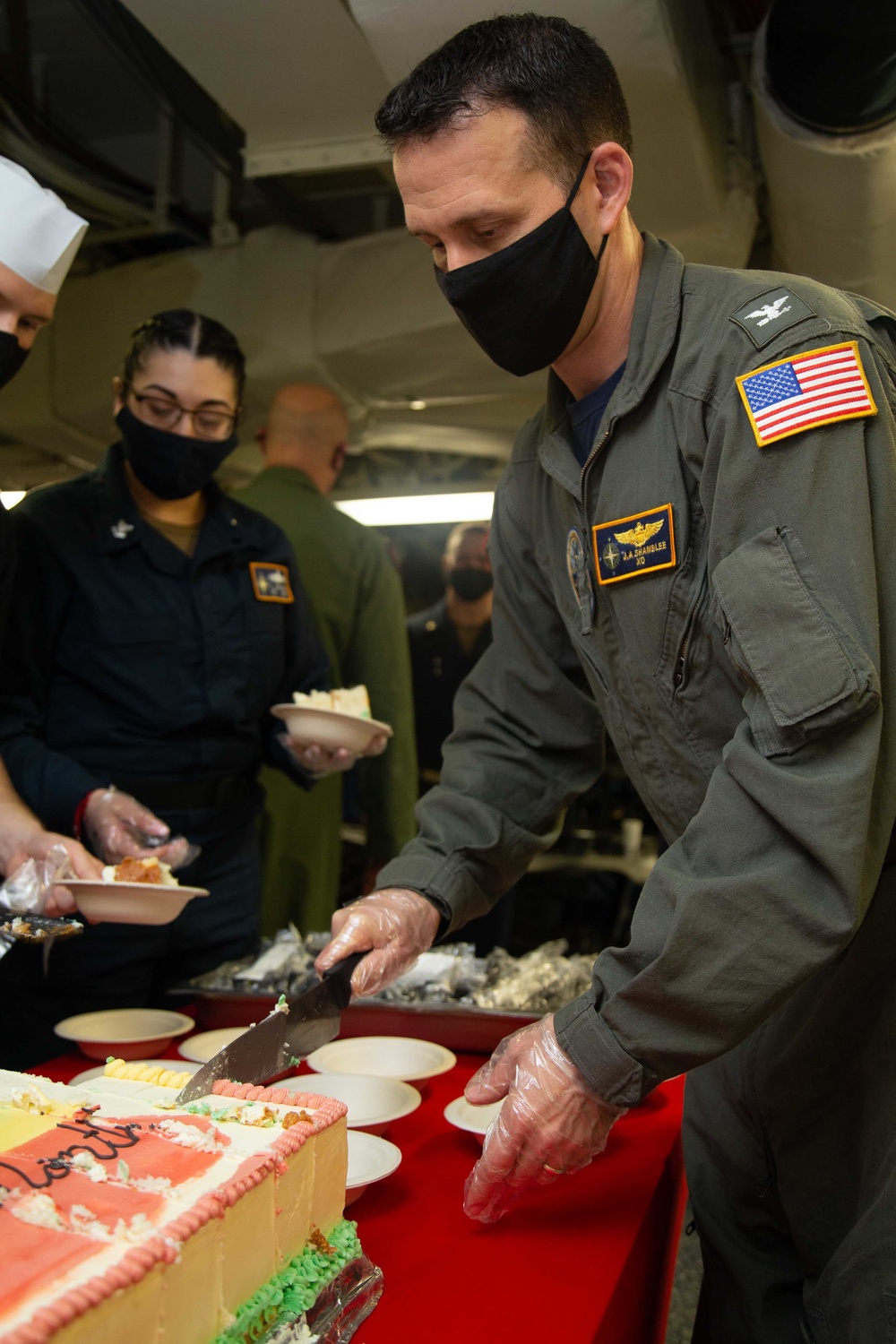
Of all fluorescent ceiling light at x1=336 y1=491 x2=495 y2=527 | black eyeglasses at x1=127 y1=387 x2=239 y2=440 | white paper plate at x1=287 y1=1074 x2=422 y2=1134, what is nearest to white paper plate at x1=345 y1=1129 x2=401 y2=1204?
white paper plate at x1=287 y1=1074 x2=422 y2=1134

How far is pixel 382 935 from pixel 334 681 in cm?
238

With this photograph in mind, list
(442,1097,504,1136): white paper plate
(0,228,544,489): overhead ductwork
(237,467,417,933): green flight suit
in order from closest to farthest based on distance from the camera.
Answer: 1. (442,1097,504,1136): white paper plate
2. (237,467,417,933): green flight suit
3. (0,228,544,489): overhead ductwork

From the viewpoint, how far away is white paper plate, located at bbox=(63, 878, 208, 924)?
5.58ft

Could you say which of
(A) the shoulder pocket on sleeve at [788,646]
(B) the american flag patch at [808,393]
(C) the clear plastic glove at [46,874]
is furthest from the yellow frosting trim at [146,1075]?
(B) the american flag patch at [808,393]

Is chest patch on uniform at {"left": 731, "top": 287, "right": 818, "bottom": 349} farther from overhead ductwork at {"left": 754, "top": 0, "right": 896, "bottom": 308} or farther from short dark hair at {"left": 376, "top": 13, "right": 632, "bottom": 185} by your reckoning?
overhead ductwork at {"left": 754, "top": 0, "right": 896, "bottom": 308}

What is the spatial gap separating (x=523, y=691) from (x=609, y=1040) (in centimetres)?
76

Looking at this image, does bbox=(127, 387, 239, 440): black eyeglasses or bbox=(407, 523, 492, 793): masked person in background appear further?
bbox=(407, 523, 492, 793): masked person in background

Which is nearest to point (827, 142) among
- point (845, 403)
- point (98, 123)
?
point (845, 403)

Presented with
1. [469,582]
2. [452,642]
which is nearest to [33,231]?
[469,582]

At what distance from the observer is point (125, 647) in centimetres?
252

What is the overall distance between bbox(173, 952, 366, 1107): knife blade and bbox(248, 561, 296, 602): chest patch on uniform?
4.55ft

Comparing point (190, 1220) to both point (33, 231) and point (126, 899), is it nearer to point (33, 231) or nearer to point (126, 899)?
point (126, 899)

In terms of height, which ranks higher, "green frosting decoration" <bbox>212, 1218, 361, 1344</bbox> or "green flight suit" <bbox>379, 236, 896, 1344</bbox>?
"green flight suit" <bbox>379, 236, 896, 1344</bbox>

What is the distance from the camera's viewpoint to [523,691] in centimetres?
184
